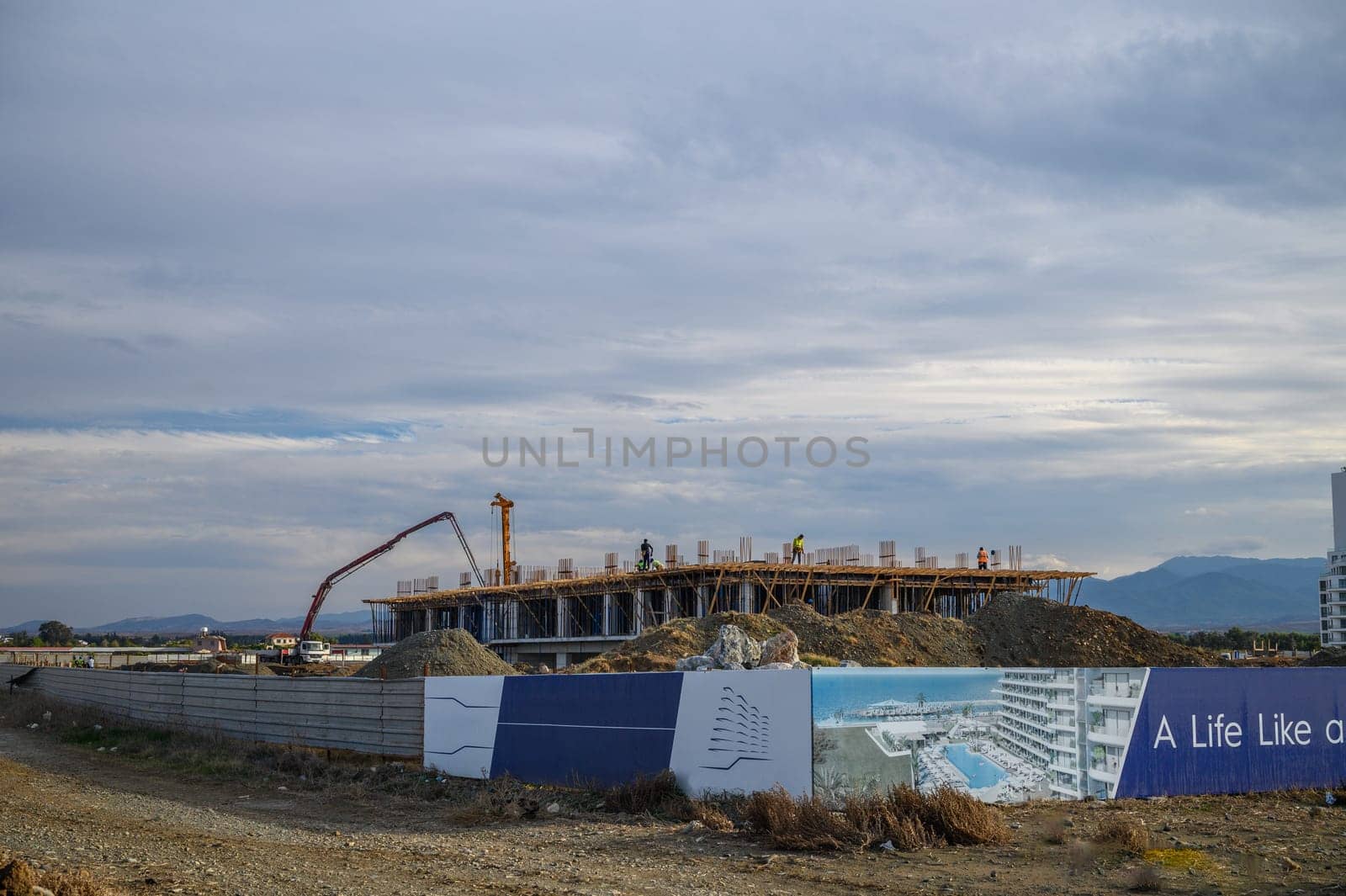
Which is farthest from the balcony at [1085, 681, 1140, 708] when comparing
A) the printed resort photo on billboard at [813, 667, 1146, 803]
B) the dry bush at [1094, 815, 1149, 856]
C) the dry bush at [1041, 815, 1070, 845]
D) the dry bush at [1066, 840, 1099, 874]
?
the dry bush at [1066, 840, 1099, 874]

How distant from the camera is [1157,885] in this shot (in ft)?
36.6

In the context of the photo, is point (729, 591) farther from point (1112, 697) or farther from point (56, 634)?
point (56, 634)

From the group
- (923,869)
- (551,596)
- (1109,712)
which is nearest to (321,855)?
(923,869)

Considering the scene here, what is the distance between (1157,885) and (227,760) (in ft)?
58.4

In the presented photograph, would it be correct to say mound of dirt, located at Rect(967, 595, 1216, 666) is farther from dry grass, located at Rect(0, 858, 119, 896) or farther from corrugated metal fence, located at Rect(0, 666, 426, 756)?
dry grass, located at Rect(0, 858, 119, 896)

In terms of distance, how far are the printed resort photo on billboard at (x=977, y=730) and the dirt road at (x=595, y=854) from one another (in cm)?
56

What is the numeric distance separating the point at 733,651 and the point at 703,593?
34.2 m

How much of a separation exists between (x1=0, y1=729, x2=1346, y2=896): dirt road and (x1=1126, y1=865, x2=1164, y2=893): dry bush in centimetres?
11

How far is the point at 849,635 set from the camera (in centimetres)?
4331

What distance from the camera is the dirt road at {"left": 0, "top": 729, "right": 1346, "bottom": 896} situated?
11375 mm

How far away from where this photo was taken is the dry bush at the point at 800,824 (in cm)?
1332

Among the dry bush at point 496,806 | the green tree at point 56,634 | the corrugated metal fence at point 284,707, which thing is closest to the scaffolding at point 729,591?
the corrugated metal fence at point 284,707

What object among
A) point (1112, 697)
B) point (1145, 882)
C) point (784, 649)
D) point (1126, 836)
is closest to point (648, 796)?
point (784, 649)

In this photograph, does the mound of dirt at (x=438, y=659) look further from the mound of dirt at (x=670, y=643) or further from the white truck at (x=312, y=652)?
the white truck at (x=312, y=652)
